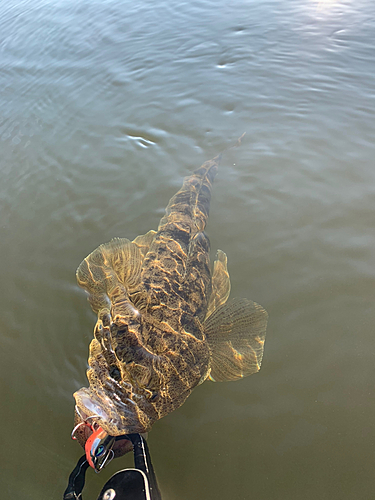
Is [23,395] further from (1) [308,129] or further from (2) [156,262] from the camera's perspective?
(1) [308,129]

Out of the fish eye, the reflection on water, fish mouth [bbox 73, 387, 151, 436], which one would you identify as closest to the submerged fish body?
fish mouth [bbox 73, 387, 151, 436]

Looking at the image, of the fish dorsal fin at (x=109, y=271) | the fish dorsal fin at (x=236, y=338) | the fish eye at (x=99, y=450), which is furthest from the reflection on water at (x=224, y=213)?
the fish eye at (x=99, y=450)

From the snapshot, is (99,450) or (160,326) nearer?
(99,450)

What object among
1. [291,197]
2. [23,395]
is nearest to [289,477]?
[23,395]

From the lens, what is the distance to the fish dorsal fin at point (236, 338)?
2.82 m

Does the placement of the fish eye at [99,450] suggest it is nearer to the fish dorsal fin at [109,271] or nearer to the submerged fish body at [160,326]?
the submerged fish body at [160,326]

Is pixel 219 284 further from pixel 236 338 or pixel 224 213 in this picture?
pixel 224 213

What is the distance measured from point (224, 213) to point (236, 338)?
182 cm

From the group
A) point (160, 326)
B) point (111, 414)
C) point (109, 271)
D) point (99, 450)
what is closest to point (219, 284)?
point (160, 326)

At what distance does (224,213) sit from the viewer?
4.20 meters

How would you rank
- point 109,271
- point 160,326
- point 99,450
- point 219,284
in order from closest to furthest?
point 99,450
point 160,326
point 109,271
point 219,284

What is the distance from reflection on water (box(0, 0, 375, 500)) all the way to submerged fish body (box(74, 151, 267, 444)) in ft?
0.94

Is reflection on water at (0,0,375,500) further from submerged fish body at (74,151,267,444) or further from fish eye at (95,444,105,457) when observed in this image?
fish eye at (95,444,105,457)

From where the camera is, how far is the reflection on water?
2.55 m
